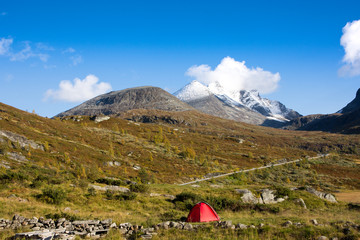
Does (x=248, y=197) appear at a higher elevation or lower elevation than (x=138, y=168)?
lower

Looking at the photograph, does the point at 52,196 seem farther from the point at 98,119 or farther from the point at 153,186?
the point at 98,119

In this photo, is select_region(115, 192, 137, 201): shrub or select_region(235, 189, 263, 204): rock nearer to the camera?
select_region(115, 192, 137, 201): shrub

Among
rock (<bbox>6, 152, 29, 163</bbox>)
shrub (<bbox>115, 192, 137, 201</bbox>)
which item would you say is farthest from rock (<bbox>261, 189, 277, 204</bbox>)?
rock (<bbox>6, 152, 29, 163</bbox>)

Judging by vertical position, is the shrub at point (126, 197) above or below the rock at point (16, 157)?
below

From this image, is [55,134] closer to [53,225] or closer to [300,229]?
[53,225]

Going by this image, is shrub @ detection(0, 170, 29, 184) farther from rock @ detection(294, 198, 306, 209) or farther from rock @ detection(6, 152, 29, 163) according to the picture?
rock @ detection(294, 198, 306, 209)

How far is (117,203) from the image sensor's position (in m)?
23.3

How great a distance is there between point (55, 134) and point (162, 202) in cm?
5987

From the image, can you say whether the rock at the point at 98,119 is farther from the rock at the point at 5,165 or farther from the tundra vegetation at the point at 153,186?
the rock at the point at 5,165

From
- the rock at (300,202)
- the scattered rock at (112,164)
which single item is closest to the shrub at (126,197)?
the rock at (300,202)

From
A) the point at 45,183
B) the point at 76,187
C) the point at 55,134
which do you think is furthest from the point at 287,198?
the point at 55,134

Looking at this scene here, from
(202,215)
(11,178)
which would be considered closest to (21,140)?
(11,178)

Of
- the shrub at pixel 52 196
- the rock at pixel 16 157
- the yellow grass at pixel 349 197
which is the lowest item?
the yellow grass at pixel 349 197

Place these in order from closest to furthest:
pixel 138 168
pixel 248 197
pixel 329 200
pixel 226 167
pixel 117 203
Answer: pixel 117 203
pixel 248 197
pixel 329 200
pixel 138 168
pixel 226 167
